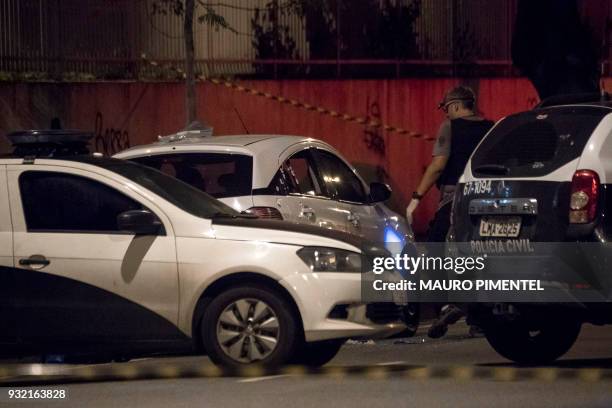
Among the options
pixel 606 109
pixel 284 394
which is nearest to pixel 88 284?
pixel 284 394

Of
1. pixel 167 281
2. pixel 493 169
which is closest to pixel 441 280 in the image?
pixel 493 169

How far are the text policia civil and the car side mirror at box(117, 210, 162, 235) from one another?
147 centimetres

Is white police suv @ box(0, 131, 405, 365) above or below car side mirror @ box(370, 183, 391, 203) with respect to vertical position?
below

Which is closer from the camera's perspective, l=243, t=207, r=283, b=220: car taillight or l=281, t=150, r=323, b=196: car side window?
l=243, t=207, r=283, b=220: car taillight

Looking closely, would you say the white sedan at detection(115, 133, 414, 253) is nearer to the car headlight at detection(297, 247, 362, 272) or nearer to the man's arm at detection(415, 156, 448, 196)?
the man's arm at detection(415, 156, 448, 196)

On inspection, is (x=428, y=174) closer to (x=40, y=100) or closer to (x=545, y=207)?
(x=545, y=207)

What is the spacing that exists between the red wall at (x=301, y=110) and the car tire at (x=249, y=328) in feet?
28.5

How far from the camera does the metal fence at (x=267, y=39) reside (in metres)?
17.2

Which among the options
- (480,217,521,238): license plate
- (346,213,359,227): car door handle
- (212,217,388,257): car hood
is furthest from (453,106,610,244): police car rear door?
(346,213,359,227): car door handle

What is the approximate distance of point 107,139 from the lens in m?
17.3

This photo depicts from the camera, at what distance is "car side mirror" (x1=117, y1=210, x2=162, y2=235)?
9.04 meters

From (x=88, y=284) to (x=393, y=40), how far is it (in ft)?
32.7

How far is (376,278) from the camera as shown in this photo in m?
9.26

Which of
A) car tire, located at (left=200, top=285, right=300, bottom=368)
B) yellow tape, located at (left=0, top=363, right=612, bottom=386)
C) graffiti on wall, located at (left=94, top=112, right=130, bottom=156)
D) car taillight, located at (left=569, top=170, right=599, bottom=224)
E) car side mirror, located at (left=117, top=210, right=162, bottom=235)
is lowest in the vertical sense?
yellow tape, located at (left=0, top=363, right=612, bottom=386)
